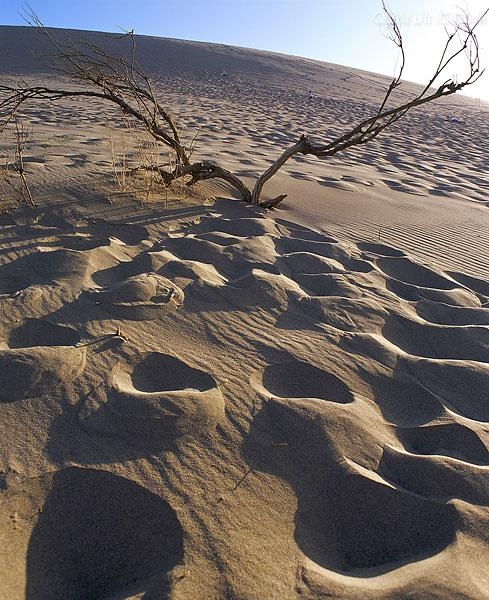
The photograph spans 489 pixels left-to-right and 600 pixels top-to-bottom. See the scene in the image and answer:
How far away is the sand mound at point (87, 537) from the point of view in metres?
1.02

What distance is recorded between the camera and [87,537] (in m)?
1.11

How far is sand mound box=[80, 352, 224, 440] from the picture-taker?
139 cm

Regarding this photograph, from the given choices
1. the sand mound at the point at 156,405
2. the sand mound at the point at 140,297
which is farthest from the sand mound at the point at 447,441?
the sand mound at the point at 140,297

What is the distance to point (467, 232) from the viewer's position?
12.1 feet

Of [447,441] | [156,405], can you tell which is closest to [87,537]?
[156,405]

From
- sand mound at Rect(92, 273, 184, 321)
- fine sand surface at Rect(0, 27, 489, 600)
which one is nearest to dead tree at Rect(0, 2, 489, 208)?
fine sand surface at Rect(0, 27, 489, 600)

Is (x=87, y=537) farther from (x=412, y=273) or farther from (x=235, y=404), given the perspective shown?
(x=412, y=273)

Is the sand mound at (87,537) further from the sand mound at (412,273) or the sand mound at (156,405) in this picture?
the sand mound at (412,273)

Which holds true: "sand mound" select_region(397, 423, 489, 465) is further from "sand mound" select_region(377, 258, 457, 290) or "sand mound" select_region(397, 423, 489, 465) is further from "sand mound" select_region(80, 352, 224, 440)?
"sand mound" select_region(377, 258, 457, 290)

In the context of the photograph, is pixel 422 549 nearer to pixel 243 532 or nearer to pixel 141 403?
pixel 243 532

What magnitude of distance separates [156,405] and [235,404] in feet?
0.85

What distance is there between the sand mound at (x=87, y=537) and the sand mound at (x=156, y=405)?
0.58ft

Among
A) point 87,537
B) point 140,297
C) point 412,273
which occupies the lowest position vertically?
point 87,537

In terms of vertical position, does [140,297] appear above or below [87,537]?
above
